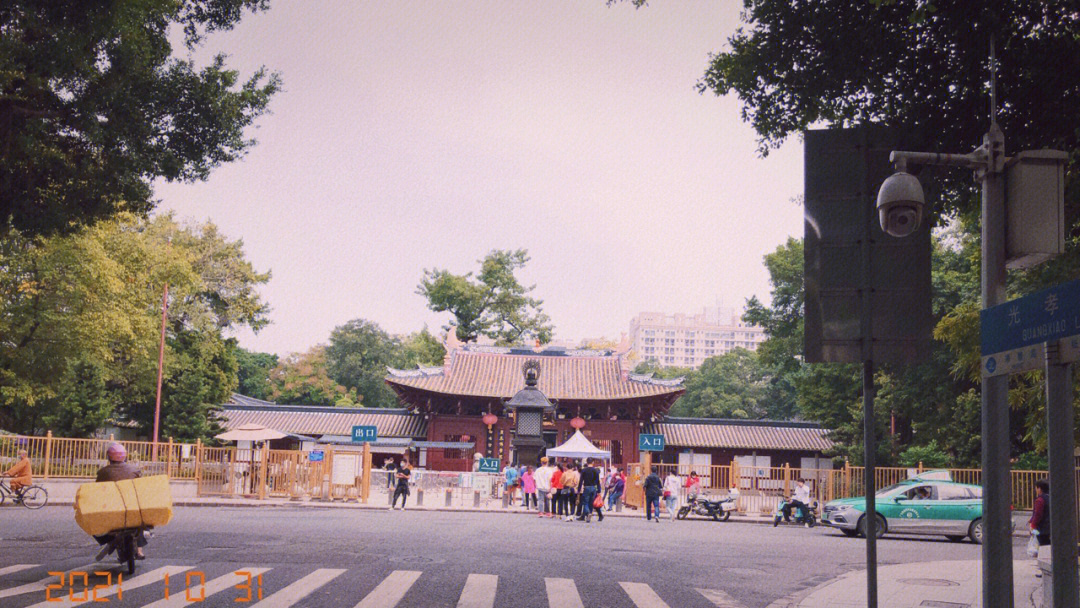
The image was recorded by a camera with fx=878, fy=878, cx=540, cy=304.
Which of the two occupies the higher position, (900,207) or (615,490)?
(900,207)

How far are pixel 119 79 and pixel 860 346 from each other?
11.6 m

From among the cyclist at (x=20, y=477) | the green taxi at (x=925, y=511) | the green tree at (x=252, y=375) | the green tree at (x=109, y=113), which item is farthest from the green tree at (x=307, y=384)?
the green tree at (x=109, y=113)

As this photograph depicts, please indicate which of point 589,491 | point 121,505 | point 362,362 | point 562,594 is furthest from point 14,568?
point 362,362

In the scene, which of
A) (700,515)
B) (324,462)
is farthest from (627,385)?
(324,462)

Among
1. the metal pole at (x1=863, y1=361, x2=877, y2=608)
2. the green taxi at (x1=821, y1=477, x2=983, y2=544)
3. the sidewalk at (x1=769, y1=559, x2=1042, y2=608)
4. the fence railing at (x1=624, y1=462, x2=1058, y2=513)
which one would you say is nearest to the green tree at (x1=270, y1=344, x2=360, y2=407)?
the fence railing at (x1=624, y1=462, x2=1058, y2=513)

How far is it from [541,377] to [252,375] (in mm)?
33594

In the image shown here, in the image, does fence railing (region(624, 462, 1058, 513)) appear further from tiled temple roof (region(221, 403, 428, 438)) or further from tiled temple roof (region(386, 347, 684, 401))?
tiled temple roof (region(221, 403, 428, 438))

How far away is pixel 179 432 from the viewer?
131ft

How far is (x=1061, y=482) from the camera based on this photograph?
187 inches

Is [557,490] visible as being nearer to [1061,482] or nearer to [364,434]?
[364,434]

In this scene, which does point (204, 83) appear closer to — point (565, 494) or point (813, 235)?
point (813, 235)

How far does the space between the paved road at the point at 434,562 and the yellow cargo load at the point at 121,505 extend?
1.92 ft

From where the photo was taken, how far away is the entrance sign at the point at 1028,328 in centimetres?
470

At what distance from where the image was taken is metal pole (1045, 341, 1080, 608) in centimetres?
472
